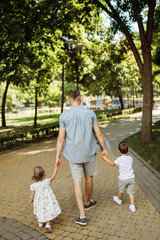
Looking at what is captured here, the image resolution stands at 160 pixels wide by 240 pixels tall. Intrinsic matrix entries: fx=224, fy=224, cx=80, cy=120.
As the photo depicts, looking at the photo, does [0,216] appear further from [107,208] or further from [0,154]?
[0,154]

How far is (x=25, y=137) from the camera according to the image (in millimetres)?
12867

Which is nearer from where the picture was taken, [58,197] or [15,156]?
[58,197]

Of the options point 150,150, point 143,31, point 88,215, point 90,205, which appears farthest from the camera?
point 143,31

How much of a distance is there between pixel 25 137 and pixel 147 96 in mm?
7108

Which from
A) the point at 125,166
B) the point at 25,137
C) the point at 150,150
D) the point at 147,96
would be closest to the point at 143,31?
the point at 147,96

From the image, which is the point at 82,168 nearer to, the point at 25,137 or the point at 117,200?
the point at 117,200

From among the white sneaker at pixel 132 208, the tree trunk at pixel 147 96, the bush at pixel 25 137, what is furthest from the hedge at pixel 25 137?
the white sneaker at pixel 132 208

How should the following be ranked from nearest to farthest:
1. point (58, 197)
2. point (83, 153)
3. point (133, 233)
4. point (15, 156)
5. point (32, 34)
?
point (133, 233)
point (83, 153)
point (58, 197)
point (32, 34)
point (15, 156)

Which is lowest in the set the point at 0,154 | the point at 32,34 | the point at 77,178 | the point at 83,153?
the point at 0,154

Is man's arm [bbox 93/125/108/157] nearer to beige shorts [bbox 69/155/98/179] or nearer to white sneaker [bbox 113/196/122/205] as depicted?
beige shorts [bbox 69/155/98/179]

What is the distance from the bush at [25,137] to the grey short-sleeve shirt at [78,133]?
345 inches

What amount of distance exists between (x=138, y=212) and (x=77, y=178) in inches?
51.6

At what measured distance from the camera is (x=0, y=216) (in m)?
4.21

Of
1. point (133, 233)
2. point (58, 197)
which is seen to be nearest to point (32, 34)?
point (58, 197)
